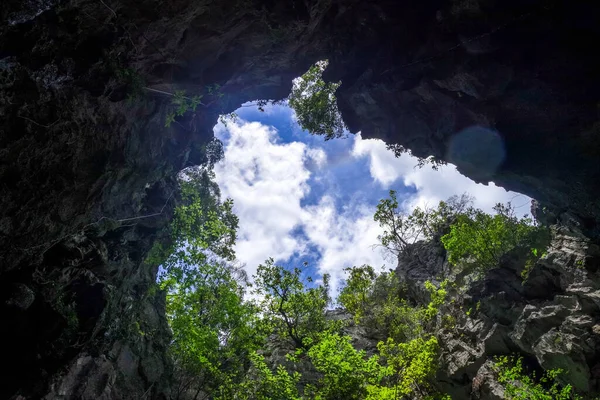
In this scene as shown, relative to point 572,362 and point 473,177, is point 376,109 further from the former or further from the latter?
point 572,362

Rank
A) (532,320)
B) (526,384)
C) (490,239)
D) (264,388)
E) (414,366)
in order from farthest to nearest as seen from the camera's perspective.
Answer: (490,239), (414,366), (532,320), (264,388), (526,384)

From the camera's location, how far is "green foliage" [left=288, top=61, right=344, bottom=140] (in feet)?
73.8

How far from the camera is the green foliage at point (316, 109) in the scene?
885 inches

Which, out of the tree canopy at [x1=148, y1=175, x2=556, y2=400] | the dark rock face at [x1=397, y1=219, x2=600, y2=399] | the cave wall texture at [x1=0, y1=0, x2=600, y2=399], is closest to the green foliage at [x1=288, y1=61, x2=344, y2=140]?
the cave wall texture at [x1=0, y1=0, x2=600, y2=399]

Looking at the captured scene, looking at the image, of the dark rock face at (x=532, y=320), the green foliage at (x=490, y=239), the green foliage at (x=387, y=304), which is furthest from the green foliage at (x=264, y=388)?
the green foliage at (x=490, y=239)

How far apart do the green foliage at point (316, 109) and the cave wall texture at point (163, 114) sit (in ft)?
4.79

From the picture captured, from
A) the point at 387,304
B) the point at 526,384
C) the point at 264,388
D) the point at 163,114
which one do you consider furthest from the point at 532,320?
the point at 163,114

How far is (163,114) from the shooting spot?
16406 mm

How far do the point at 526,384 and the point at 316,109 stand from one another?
18.3 meters

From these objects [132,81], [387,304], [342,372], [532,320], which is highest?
[387,304]

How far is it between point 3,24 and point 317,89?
1717 cm

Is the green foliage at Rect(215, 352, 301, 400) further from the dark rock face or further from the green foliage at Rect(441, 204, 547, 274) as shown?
the green foliage at Rect(441, 204, 547, 274)

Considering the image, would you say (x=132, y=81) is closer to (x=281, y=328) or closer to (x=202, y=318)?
(x=202, y=318)

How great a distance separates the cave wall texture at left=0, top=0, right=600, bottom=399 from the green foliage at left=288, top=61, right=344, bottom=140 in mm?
Answer: 1461
